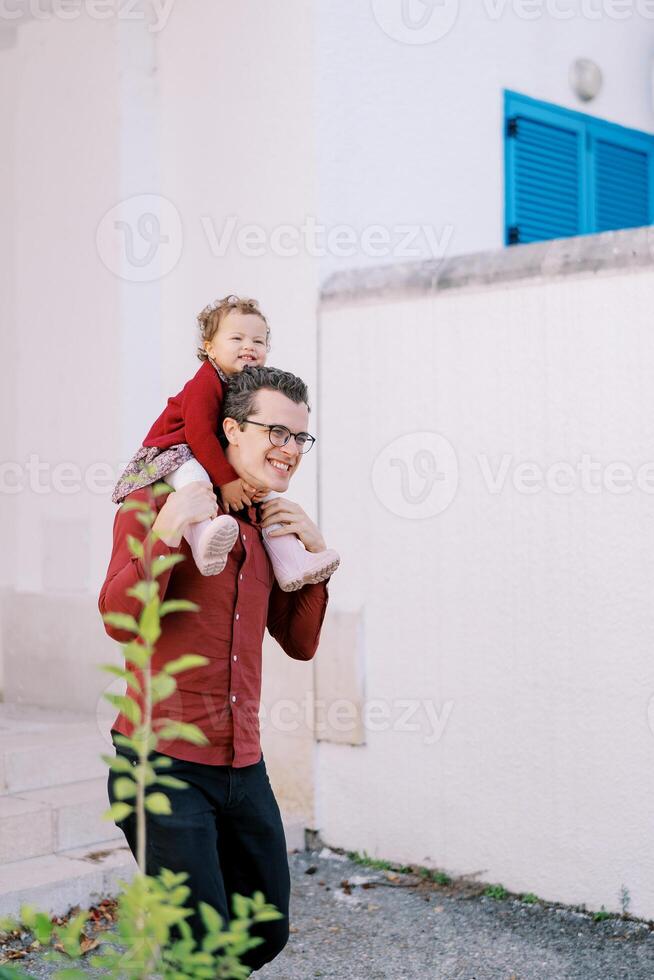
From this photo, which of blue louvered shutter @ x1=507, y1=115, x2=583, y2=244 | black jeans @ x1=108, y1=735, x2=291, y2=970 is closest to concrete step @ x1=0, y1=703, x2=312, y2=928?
black jeans @ x1=108, y1=735, x2=291, y2=970

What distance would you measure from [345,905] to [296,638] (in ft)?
7.01

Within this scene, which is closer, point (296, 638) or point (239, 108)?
point (296, 638)

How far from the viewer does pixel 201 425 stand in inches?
124

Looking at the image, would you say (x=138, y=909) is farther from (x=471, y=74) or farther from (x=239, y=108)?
(x=471, y=74)

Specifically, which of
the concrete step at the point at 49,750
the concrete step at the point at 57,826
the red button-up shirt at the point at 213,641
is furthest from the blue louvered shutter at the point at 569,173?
the red button-up shirt at the point at 213,641

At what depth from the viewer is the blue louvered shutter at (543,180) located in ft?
22.2

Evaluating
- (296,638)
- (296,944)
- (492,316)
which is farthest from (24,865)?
(492,316)

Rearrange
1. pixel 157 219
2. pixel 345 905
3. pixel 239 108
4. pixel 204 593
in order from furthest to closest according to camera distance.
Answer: pixel 157 219 < pixel 239 108 < pixel 345 905 < pixel 204 593

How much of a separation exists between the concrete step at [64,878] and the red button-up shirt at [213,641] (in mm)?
1825

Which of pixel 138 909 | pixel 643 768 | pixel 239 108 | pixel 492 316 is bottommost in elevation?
pixel 643 768

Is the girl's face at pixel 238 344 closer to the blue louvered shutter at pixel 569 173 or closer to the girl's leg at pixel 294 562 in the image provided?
the girl's leg at pixel 294 562

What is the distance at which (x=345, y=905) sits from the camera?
197 inches

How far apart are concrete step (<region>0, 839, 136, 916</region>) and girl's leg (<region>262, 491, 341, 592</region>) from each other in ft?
6.34

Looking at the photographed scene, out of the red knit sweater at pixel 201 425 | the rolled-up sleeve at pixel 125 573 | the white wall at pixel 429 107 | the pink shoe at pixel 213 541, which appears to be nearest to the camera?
the rolled-up sleeve at pixel 125 573
